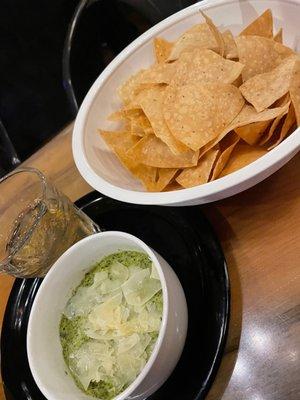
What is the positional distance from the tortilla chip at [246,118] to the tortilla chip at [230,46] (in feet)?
0.38

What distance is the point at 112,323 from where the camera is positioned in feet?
2.67

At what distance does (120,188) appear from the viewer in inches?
A: 36.4

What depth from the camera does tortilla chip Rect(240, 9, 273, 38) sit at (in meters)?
0.99

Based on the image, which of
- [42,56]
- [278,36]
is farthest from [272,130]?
[42,56]

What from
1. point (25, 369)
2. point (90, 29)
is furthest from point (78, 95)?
point (25, 369)

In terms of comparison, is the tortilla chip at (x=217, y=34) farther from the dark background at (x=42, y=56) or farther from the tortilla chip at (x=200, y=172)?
the dark background at (x=42, y=56)

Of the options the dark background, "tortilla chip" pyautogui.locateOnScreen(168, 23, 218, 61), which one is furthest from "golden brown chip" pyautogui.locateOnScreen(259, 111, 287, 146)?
the dark background

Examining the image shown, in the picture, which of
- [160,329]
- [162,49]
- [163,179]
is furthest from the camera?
[162,49]

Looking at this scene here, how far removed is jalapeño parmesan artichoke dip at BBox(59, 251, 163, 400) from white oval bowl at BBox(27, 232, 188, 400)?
1 cm

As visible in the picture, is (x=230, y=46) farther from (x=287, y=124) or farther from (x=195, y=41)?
(x=287, y=124)

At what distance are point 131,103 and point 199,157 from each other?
0.66 ft

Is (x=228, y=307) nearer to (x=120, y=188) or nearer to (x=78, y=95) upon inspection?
(x=120, y=188)

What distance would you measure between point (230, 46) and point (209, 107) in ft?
0.52

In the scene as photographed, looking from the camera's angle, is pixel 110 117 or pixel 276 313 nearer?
pixel 276 313
